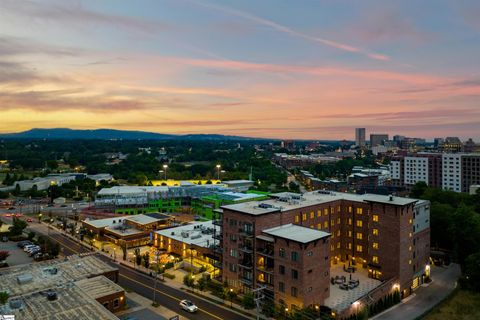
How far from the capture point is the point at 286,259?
51.0 metres

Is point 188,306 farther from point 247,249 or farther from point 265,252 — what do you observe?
point 265,252

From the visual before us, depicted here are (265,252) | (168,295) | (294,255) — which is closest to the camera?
(294,255)

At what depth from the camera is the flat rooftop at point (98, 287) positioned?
50.6 meters

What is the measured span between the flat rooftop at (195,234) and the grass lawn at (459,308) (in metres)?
40.8

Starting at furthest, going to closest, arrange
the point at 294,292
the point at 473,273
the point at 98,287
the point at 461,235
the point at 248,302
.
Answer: the point at 461,235 → the point at 473,273 → the point at 98,287 → the point at 248,302 → the point at 294,292

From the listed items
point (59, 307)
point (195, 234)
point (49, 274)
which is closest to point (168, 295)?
point (59, 307)

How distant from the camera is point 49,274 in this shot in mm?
55438

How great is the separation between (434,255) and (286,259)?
144 ft

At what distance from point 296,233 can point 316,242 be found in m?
3.62

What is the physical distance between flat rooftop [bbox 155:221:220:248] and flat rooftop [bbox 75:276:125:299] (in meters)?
22.4

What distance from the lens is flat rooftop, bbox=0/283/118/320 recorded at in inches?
1606

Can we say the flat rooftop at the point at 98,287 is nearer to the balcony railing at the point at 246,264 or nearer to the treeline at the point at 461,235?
the balcony railing at the point at 246,264

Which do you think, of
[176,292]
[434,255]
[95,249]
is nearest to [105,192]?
[95,249]

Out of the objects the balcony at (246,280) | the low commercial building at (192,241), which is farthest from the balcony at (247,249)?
the low commercial building at (192,241)
